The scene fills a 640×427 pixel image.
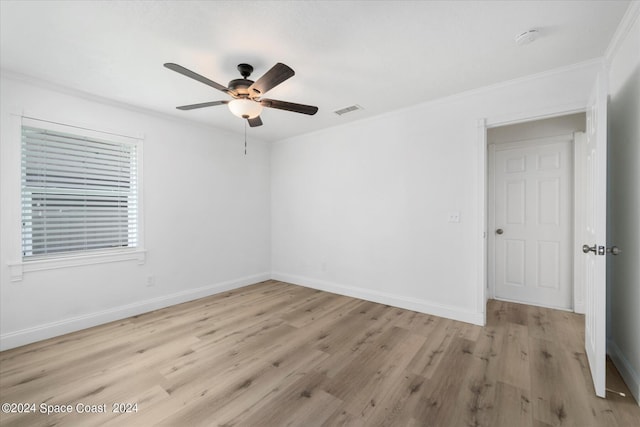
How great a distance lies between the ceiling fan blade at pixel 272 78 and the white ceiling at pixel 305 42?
0.95 feet

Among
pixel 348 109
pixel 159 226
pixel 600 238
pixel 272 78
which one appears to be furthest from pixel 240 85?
pixel 600 238

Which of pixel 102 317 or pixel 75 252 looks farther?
pixel 102 317

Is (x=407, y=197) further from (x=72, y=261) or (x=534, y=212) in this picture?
(x=72, y=261)

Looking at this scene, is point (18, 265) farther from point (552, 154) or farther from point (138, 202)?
point (552, 154)

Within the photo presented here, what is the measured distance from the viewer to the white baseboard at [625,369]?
176 cm

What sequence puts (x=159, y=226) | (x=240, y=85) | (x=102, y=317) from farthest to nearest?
(x=159, y=226) → (x=102, y=317) → (x=240, y=85)

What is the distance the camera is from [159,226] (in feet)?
11.7

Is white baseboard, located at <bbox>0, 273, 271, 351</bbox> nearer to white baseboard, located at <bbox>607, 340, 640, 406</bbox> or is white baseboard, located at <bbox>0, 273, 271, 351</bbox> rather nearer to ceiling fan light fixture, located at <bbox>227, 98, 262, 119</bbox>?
ceiling fan light fixture, located at <bbox>227, 98, 262, 119</bbox>

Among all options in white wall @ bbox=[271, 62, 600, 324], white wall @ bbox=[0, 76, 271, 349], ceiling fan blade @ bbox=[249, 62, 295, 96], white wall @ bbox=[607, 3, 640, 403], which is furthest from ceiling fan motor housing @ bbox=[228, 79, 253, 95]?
white wall @ bbox=[607, 3, 640, 403]

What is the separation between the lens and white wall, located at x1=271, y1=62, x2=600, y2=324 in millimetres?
2900

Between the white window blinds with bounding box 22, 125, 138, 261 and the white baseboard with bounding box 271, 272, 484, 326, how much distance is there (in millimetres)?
2529

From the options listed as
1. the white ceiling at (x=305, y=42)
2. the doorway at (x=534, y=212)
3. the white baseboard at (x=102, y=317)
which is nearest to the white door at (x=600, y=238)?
the white ceiling at (x=305, y=42)

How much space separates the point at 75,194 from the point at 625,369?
508 cm

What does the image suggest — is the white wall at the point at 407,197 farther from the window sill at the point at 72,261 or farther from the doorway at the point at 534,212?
the window sill at the point at 72,261
